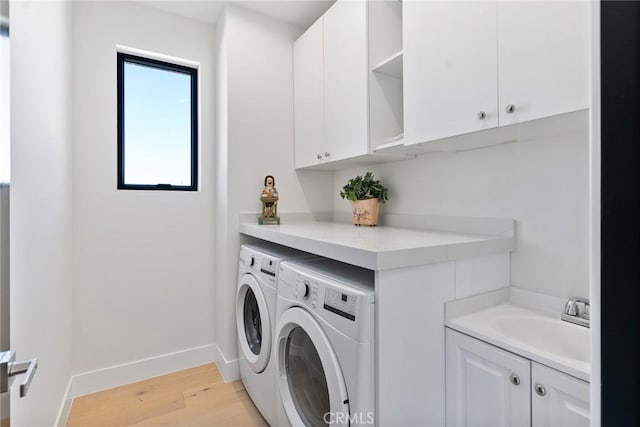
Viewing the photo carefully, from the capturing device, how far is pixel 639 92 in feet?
1.02

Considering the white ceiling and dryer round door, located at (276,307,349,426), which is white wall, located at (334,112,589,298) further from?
the white ceiling

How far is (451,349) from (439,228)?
2.38 ft

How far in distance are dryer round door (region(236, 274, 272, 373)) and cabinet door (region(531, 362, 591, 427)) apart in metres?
1.07

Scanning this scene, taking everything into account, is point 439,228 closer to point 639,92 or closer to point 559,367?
point 559,367

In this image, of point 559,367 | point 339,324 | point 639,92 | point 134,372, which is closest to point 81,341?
point 134,372

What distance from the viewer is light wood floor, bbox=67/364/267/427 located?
167 cm

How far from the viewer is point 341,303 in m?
1.04

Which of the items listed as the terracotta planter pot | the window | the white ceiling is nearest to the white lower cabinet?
→ the terracotta planter pot

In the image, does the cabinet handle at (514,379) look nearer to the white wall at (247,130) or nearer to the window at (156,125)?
the white wall at (247,130)

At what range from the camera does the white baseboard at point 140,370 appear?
192cm

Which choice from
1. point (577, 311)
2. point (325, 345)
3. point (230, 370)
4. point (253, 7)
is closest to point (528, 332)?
point (577, 311)

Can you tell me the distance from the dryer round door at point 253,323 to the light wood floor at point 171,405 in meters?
0.27

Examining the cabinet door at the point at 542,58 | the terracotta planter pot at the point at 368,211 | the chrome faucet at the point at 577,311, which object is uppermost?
the cabinet door at the point at 542,58

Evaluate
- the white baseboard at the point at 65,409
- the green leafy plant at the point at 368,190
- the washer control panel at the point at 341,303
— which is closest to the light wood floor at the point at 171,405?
the white baseboard at the point at 65,409
